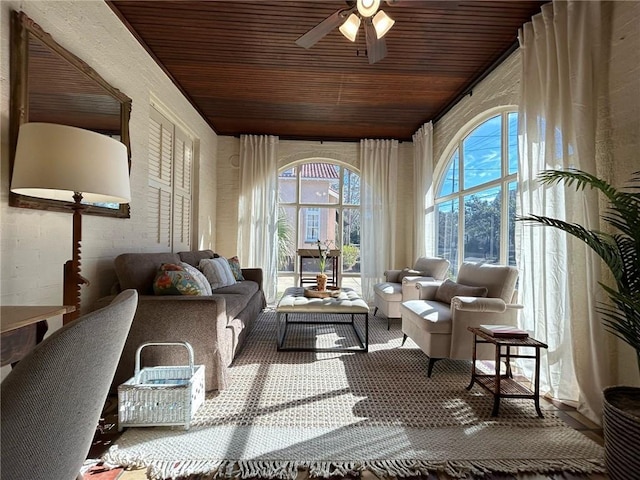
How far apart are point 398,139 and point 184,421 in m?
5.48

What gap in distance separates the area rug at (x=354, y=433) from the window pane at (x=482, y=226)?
1.66m

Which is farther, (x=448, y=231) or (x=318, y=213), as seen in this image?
(x=318, y=213)

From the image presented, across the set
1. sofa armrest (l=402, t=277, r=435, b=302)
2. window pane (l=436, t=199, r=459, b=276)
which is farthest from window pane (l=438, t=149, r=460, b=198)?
sofa armrest (l=402, t=277, r=435, b=302)

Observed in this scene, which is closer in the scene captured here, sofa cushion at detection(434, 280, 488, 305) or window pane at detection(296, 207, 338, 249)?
sofa cushion at detection(434, 280, 488, 305)

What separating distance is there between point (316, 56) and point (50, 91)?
2324mm

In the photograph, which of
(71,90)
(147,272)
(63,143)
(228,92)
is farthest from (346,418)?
(228,92)

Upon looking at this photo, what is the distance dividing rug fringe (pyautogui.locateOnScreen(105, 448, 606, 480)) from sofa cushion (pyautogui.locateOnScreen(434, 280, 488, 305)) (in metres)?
1.36

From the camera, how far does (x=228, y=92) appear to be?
13.9 ft

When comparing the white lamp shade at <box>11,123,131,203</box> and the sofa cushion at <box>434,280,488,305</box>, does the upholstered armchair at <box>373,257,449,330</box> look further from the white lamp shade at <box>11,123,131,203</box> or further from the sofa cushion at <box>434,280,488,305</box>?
the white lamp shade at <box>11,123,131,203</box>

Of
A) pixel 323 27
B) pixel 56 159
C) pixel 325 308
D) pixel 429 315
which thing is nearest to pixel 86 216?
pixel 56 159

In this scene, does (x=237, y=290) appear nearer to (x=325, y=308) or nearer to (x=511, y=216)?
(x=325, y=308)

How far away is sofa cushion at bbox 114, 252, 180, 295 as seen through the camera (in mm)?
2484

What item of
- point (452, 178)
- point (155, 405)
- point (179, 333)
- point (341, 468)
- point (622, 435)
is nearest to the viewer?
point (622, 435)

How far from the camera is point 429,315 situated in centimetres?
280
